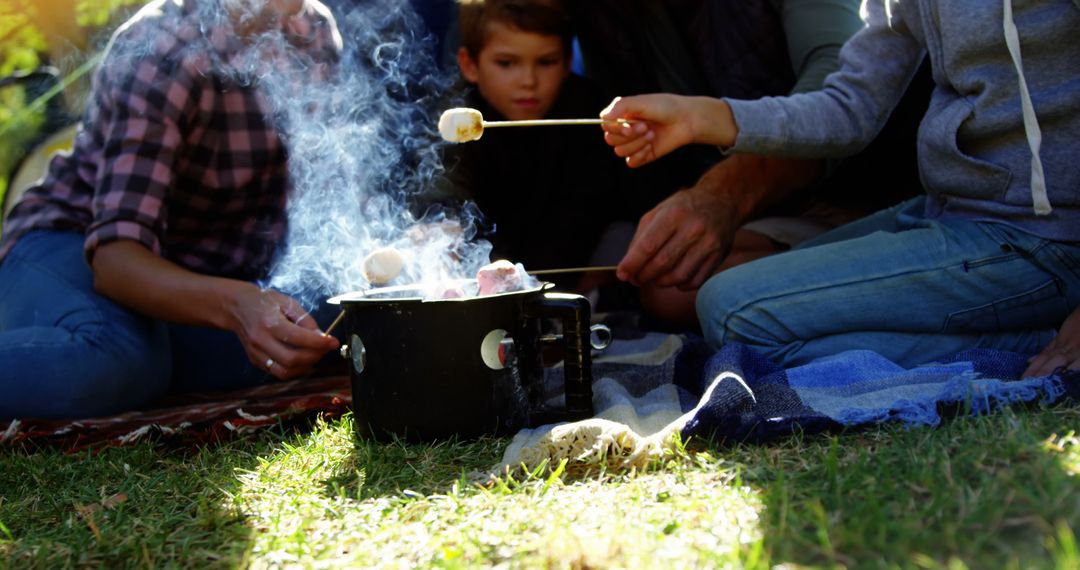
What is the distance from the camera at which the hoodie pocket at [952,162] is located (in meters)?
2.26

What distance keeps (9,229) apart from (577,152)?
6.50 ft

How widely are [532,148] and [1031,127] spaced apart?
191cm

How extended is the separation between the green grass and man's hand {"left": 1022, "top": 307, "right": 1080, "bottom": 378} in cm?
26

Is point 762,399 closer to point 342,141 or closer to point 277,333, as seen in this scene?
point 277,333

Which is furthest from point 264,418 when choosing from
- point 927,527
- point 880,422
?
point 927,527

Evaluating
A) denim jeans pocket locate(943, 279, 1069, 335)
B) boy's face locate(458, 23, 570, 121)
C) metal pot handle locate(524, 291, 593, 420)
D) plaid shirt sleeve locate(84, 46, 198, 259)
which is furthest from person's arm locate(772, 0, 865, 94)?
plaid shirt sleeve locate(84, 46, 198, 259)

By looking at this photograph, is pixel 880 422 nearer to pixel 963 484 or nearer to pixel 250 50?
pixel 963 484

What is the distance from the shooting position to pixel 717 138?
245cm

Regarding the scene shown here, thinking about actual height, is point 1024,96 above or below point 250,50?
below

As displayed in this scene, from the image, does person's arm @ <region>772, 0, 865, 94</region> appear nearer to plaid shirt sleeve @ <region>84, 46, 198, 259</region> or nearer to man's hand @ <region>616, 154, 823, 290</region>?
man's hand @ <region>616, 154, 823, 290</region>

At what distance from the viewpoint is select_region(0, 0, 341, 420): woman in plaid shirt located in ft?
8.09

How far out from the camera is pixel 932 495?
1338 mm

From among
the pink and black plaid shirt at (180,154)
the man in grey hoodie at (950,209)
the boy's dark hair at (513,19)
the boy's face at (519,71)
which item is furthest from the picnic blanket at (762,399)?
the boy's dark hair at (513,19)

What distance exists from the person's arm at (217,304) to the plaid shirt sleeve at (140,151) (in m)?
0.06
